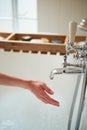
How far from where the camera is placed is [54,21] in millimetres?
2172

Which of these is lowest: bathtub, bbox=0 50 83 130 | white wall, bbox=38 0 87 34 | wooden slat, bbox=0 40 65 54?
bathtub, bbox=0 50 83 130

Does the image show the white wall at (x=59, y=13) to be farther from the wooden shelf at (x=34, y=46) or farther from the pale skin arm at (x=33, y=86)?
the pale skin arm at (x=33, y=86)

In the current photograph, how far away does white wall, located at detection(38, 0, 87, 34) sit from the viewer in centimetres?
207

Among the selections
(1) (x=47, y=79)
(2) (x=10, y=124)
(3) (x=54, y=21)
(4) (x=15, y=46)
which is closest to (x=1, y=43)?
(4) (x=15, y=46)

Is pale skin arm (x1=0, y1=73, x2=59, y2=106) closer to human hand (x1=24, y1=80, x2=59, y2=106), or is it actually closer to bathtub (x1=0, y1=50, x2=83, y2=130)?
human hand (x1=24, y1=80, x2=59, y2=106)

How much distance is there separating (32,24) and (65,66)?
4.72ft

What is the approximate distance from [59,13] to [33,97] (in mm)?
1194

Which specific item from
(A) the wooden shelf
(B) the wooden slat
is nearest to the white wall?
(A) the wooden shelf

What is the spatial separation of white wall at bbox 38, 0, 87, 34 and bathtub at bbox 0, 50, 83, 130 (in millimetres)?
880

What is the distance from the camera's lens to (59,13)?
2.13m

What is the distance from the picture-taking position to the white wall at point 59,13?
2.07 m

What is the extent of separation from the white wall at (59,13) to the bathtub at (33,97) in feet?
2.89

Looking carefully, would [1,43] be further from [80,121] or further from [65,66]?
[80,121]

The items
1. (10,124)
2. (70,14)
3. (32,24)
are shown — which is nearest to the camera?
(10,124)
